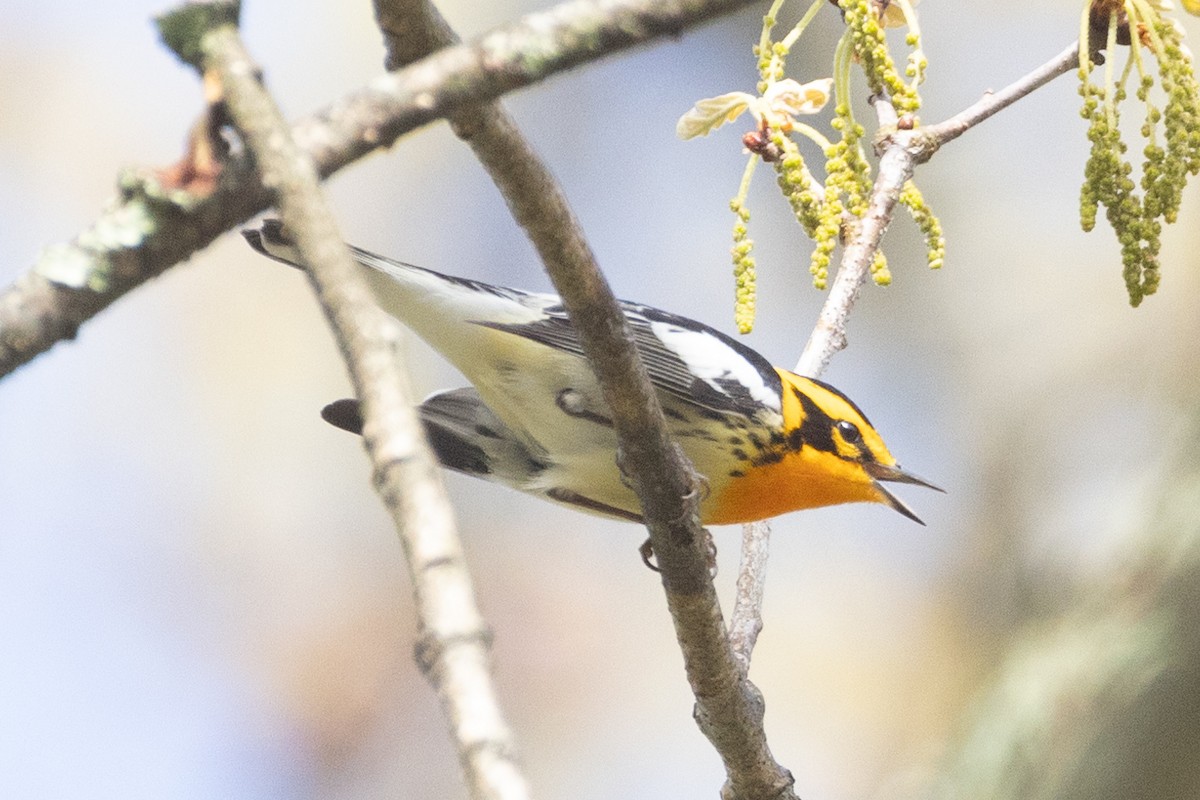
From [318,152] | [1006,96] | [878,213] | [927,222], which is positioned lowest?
[318,152]

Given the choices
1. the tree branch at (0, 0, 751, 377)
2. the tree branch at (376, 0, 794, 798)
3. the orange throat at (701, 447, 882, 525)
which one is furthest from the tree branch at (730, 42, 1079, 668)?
the tree branch at (0, 0, 751, 377)

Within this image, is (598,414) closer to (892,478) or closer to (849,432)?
(849,432)

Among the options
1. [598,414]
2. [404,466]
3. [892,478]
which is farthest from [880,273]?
[404,466]

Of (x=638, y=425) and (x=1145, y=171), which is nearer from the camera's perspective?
(x=638, y=425)

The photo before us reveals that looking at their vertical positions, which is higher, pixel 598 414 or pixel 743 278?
pixel 598 414

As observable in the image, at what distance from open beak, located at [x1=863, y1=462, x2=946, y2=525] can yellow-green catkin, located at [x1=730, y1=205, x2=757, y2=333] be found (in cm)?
103

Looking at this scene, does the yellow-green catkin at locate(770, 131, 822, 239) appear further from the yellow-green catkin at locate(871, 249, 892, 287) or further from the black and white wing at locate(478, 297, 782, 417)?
the black and white wing at locate(478, 297, 782, 417)

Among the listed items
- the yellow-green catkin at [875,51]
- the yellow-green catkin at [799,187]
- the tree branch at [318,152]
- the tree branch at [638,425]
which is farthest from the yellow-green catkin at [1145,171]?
the tree branch at [318,152]

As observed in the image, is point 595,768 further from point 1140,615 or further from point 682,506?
point 682,506

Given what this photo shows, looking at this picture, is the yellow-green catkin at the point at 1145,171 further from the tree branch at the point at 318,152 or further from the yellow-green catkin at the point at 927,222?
the tree branch at the point at 318,152

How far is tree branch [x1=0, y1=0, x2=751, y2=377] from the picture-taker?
0.86 m

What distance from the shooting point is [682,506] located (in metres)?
1.85

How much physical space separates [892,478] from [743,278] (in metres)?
1.12

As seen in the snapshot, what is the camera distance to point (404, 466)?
2.28ft
